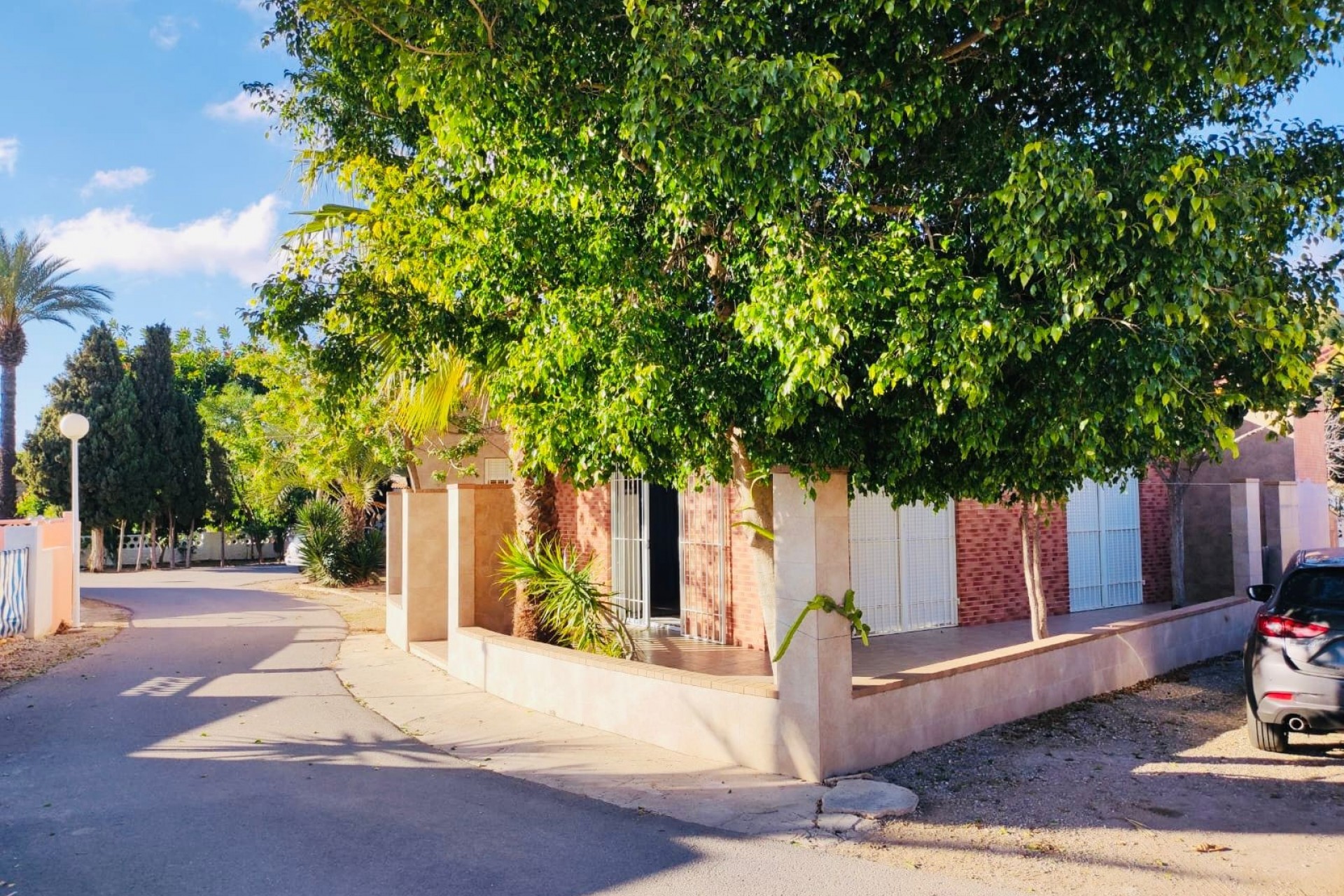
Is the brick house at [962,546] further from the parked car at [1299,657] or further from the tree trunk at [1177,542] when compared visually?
the parked car at [1299,657]

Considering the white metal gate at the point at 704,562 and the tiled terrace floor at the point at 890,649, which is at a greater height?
the white metal gate at the point at 704,562

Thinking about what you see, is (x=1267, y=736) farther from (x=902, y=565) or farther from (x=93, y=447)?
(x=93, y=447)

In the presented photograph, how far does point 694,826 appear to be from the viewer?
6.02 m

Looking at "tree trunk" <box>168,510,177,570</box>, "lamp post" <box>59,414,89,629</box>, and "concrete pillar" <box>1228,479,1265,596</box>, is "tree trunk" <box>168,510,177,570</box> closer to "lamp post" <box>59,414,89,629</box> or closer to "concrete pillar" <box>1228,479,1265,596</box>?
"lamp post" <box>59,414,89,629</box>

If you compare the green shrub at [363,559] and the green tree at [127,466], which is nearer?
the green shrub at [363,559]

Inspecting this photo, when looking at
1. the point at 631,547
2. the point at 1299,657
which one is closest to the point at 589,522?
the point at 631,547

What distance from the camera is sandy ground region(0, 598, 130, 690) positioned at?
11.6 metres

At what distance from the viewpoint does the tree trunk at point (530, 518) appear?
10.8 meters

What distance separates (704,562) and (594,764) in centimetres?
575

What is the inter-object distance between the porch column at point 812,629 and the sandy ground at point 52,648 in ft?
30.1

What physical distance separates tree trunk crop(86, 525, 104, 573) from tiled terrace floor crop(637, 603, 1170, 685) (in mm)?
26640

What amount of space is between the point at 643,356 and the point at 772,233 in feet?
3.90

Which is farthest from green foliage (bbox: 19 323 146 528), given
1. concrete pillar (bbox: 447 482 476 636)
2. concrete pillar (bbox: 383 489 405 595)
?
concrete pillar (bbox: 447 482 476 636)

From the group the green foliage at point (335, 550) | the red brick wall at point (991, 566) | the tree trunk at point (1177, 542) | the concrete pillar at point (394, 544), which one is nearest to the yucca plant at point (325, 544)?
the green foliage at point (335, 550)
